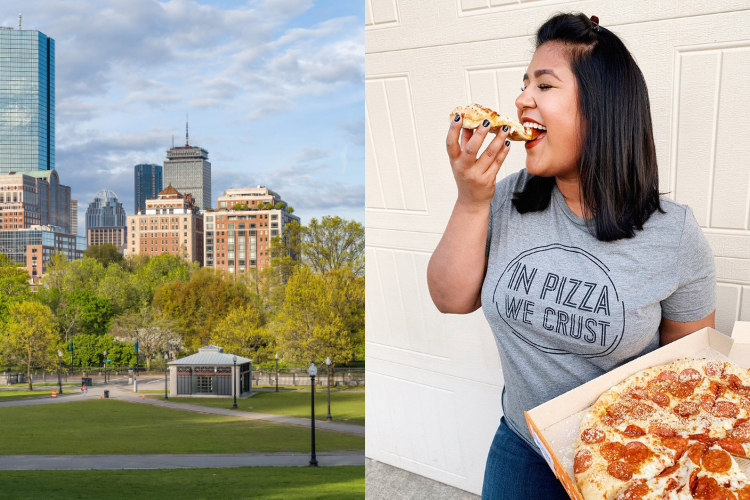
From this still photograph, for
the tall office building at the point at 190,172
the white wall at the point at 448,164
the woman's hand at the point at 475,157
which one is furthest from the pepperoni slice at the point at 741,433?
the tall office building at the point at 190,172

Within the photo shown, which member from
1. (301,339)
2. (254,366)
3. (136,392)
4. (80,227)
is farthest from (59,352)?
(301,339)

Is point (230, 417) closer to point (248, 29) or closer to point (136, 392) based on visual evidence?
point (136, 392)

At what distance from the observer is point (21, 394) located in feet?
15.0

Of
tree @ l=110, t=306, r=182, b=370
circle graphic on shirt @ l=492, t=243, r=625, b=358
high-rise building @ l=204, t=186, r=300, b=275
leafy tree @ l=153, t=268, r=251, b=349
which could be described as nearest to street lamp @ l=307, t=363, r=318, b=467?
leafy tree @ l=153, t=268, r=251, b=349

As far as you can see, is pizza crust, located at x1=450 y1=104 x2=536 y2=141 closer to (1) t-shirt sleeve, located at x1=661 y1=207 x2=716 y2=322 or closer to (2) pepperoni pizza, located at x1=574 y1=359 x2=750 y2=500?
(1) t-shirt sleeve, located at x1=661 y1=207 x2=716 y2=322

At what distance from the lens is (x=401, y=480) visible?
82.5 inches

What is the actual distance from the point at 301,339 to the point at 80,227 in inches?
85.3

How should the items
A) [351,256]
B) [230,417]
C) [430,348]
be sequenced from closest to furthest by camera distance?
1. [430,348]
2. [351,256]
3. [230,417]

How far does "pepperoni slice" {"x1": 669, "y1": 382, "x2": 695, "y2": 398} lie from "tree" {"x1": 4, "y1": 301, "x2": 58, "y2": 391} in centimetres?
486

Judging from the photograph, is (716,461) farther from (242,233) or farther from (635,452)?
(242,233)

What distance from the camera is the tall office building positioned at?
17.0 feet

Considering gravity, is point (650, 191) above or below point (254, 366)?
above

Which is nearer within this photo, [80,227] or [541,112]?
[541,112]

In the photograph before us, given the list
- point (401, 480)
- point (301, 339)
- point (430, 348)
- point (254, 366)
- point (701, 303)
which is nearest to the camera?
point (701, 303)
